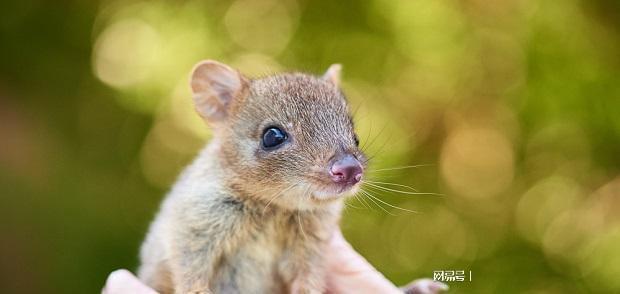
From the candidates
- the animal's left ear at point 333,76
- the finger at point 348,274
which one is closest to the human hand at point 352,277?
the finger at point 348,274

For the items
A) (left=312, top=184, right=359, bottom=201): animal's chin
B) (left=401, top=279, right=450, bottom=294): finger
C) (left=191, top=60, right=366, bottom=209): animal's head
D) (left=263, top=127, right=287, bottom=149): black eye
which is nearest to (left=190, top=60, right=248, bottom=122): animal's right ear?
(left=191, top=60, right=366, bottom=209): animal's head

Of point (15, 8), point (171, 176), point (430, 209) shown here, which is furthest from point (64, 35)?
point (430, 209)

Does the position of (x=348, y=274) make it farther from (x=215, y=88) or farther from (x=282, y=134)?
(x=215, y=88)

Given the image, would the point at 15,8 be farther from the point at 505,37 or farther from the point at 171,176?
the point at 505,37

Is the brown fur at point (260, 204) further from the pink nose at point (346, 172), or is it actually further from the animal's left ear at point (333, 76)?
the animal's left ear at point (333, 76)

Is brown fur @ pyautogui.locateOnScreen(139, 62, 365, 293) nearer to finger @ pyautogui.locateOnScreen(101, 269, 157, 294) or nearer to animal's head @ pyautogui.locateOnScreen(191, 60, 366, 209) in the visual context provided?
animal's head @ pyautogui.locateOnScreen(191, 60, 366, 209)

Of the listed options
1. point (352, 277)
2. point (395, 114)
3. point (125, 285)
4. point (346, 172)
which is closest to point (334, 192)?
point (346, 172)
